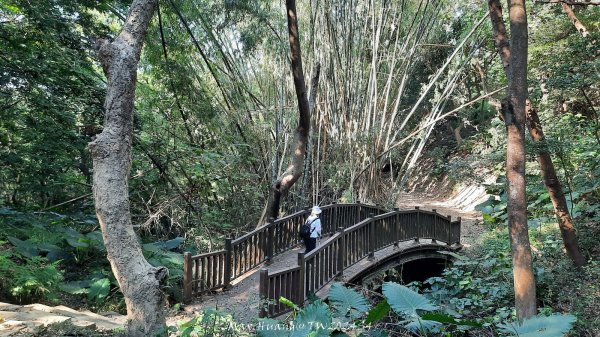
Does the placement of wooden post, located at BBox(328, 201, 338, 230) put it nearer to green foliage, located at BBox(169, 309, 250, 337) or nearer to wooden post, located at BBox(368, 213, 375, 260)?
wooden post, located at BBox(368, 213, 375, 260)

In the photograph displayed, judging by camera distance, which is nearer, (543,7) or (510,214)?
(510,214)

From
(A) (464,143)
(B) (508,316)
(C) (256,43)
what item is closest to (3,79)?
(C) (256,43)

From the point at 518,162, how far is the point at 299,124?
3.47 meters

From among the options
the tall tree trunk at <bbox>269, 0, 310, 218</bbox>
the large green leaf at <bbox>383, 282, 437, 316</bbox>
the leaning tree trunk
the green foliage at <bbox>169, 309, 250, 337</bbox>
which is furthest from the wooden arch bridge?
the large green leaf at <bbox>383, 282, 437, 316</bbox>

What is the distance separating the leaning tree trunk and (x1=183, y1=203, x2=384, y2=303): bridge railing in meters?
2.08

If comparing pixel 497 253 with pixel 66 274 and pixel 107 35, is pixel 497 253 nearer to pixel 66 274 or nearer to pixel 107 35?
pixel 66 274

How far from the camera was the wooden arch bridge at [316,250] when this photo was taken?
4.89m

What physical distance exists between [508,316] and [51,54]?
6.27 m

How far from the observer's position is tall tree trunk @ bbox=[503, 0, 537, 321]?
4082mm

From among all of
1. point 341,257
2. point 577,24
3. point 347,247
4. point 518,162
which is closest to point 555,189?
point 518,162

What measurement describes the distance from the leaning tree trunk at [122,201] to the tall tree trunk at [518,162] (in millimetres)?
3313

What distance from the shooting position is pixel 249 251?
6223 millimetres

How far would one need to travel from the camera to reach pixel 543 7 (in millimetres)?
7363

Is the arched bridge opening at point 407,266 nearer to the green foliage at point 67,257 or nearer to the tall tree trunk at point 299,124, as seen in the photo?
the tall tree trunk at point 299,124
